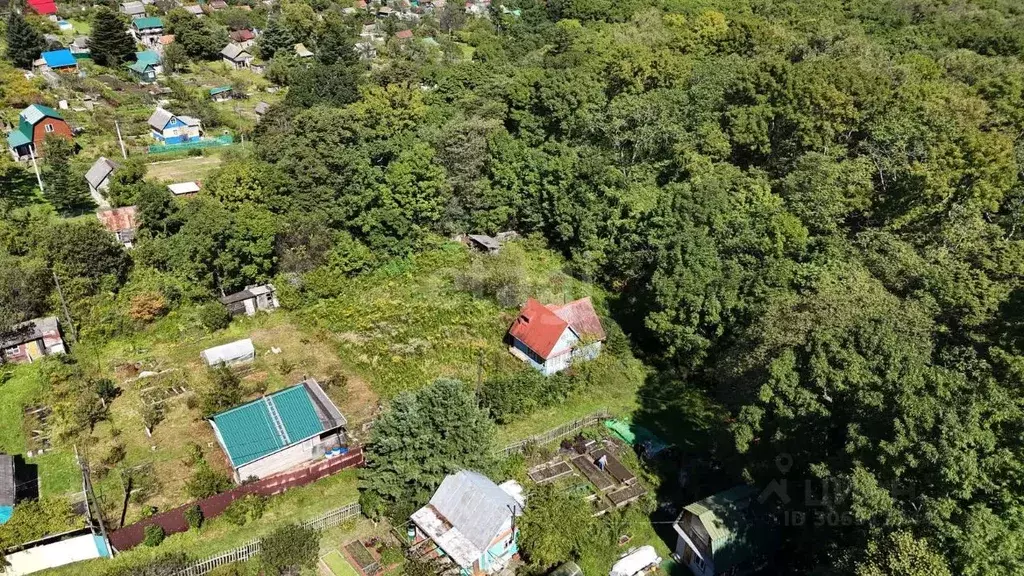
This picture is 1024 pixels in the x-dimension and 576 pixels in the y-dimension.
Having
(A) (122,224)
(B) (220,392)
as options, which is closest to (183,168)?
(A) (122,224)

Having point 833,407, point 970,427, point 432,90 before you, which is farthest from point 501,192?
point 970,427

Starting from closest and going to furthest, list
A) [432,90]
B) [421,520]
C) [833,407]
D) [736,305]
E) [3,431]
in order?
[833,407] → [421,520] → [3,431] → [736,305] → [432,90]

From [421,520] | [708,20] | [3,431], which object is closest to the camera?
[421,520]

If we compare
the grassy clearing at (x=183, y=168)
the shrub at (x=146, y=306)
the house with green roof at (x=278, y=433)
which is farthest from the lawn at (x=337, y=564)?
the grassy clearing at (x=183, y=168)

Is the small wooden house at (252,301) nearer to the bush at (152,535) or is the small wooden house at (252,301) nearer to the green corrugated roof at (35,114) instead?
the bush at (152,535)

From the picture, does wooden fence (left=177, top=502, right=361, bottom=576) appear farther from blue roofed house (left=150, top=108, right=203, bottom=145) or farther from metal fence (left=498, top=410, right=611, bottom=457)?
blue roofed house (left=150, top=108, right=203, bottom=145)

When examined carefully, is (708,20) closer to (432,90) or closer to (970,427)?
(432,90)
